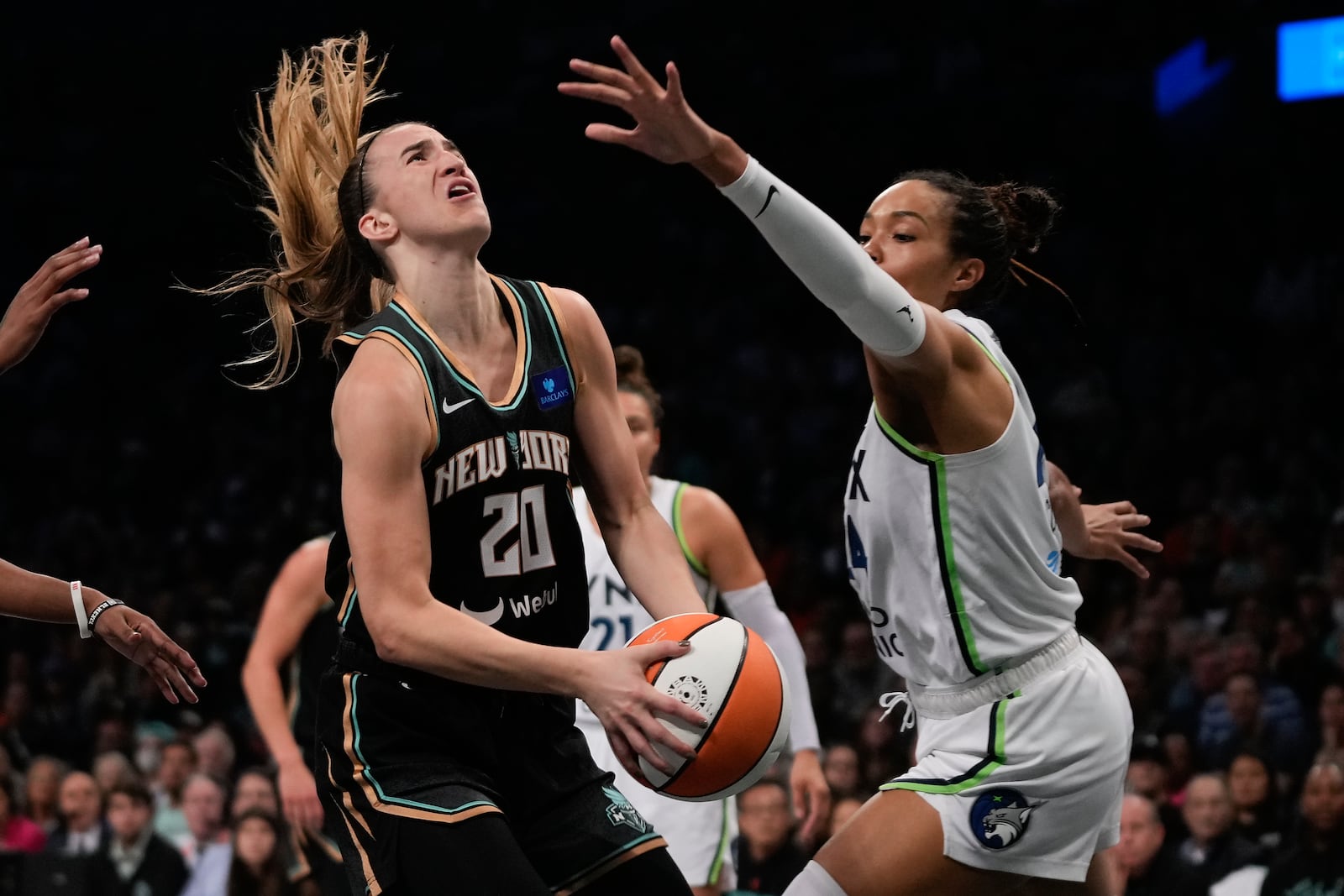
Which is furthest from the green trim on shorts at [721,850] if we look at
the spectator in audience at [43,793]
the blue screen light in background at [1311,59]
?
the blue screen light in background at [1311,59]

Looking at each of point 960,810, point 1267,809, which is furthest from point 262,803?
point 960,810

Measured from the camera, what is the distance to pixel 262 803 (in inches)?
306

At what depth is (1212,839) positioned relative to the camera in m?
6.59

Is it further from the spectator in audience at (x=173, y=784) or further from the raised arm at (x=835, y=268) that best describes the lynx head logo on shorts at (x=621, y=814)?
the spectator in audience at (x=173, y=784)

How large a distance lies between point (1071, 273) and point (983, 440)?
10.1 metres

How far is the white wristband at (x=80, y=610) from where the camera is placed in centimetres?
366

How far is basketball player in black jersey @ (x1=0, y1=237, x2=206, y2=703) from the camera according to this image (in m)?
3.63

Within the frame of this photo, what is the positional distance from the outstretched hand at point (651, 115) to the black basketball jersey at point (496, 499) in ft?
1.57

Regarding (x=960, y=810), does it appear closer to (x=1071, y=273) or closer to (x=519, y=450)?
(x=519, y=450)

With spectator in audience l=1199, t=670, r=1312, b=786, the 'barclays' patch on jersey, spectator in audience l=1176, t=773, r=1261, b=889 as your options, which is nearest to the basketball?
the 'barclays' patch on jersey

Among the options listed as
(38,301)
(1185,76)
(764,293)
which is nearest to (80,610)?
(38,301)

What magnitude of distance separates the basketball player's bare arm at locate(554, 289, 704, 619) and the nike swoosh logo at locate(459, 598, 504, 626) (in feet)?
1.02

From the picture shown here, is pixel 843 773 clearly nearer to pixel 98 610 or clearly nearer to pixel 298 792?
pixel 298 792

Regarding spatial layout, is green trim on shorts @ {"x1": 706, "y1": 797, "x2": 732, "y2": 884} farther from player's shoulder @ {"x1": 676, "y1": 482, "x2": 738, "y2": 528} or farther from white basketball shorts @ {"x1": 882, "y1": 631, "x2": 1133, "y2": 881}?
white basketball shorts @ {"x1": 882, "y1": 631, "x2": 1133, "y2": 881}
